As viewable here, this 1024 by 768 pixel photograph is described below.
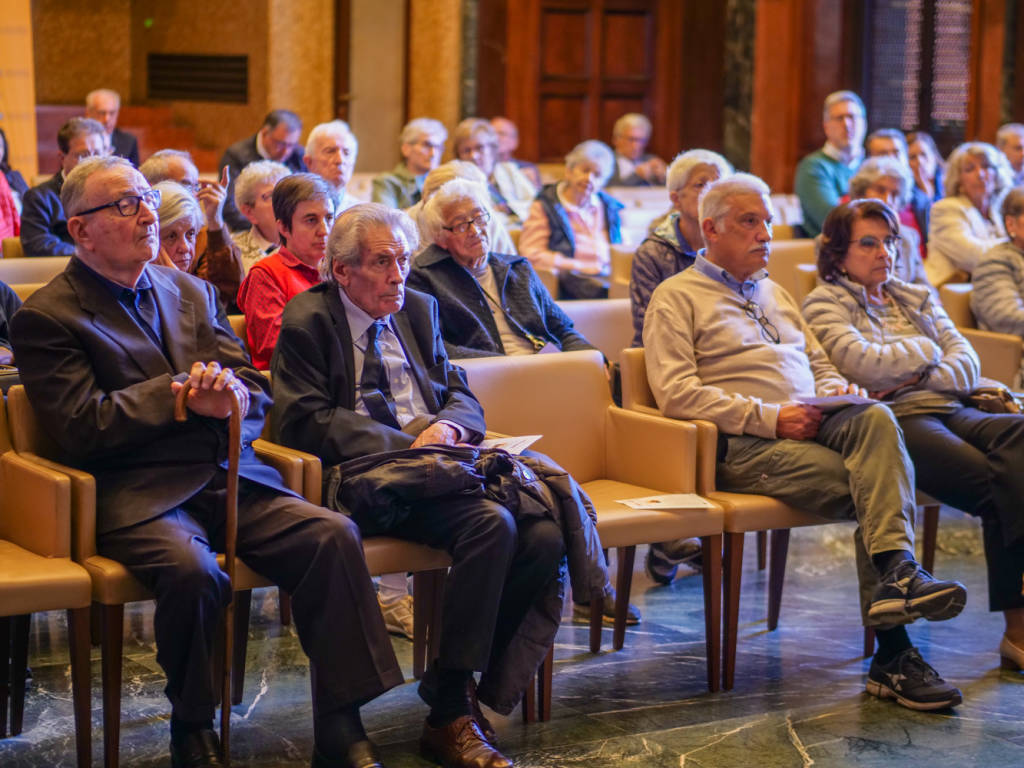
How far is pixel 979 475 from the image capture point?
12.3ft

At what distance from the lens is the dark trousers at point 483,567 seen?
3033 mm

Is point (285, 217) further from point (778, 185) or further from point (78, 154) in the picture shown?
point (778, 185)

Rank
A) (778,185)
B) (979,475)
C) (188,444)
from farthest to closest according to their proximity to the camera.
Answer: (778,185) → (979,475) → (188,444)

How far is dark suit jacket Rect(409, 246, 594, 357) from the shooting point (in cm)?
411

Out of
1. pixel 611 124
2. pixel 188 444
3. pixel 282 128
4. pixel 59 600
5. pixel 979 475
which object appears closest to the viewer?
pixel 59 600

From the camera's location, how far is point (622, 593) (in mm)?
3830

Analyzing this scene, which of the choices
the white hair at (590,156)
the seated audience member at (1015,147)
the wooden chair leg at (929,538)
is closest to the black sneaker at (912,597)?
the wooden chair leg at (929,538)

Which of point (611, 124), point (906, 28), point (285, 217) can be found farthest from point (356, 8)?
point (285, 217)

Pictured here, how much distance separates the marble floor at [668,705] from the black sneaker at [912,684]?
0.03 metres

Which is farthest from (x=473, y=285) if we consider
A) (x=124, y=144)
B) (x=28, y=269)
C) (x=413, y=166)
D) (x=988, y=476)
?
(x=124, y=144)

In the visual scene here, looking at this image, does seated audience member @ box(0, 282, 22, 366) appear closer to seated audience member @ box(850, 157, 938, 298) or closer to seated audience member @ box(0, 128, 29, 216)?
seated audience member @ box(0, 128, 29, 216)

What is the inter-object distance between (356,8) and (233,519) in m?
7.10

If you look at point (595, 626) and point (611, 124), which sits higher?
point (611, 124)

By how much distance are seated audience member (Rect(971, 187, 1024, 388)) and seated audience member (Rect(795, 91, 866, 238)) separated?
6.96 ft
